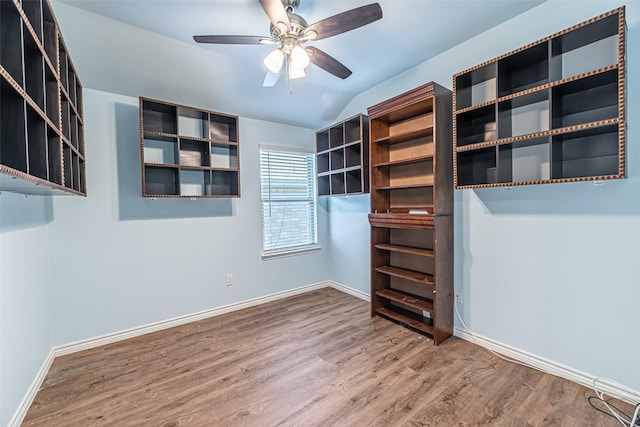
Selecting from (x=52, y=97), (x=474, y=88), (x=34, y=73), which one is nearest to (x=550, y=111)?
(x=474, y=88)

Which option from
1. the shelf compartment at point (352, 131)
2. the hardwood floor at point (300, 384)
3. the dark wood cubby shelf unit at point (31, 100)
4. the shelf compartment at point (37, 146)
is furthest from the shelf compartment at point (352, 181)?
the shelf compartment at point (37, 146)

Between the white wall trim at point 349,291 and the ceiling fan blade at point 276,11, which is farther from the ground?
the ceiling fan blade at point 276,11

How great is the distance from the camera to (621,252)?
179cm

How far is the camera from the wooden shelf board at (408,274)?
2604 mm

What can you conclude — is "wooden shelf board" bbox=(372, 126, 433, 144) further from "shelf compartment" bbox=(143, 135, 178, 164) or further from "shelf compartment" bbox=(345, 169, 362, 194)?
"shelf compartment" bbox=(143, 135, 178, 164)

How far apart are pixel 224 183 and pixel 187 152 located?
0.52 meters

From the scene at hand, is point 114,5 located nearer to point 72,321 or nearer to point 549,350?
point 72,321

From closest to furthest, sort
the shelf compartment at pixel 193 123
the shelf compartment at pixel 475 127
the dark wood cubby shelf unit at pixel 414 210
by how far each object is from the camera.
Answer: the shelf compartment at pixel 475 127, the dark wood cubby shelf unit at pixel 414 210, the shelf compartment at pixel 193 123

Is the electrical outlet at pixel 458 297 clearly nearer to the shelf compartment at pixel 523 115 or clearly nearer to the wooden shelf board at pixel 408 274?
the wooden shelf board at pixel 408 274

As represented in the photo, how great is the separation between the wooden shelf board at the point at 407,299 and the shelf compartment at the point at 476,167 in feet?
3.98

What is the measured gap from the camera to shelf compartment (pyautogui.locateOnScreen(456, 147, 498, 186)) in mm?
2346

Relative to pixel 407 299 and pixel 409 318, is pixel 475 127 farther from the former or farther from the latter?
pixel 409 318

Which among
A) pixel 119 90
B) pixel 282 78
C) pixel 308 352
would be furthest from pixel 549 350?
pixel 119 90

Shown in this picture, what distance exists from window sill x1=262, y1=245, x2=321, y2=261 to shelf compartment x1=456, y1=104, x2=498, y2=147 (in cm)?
248
